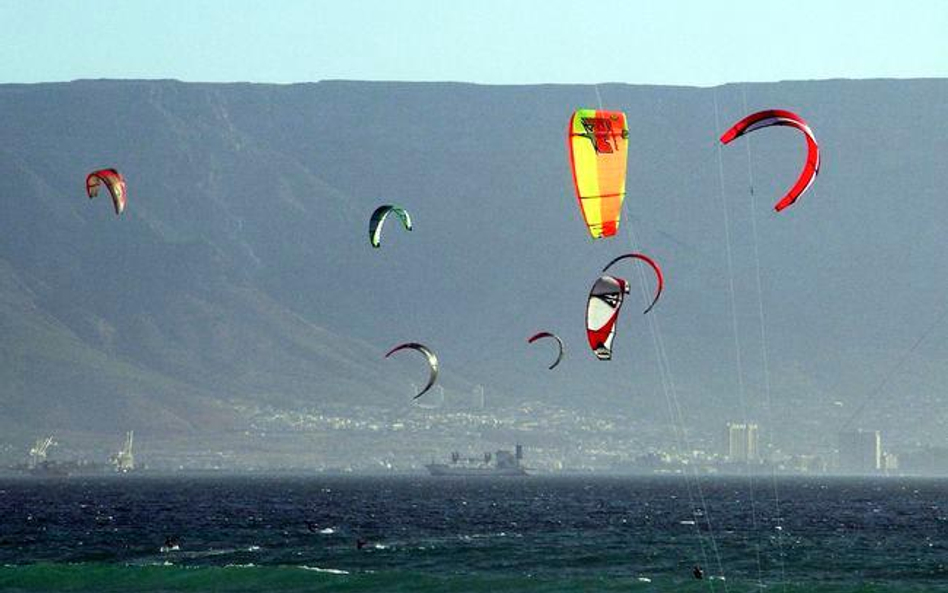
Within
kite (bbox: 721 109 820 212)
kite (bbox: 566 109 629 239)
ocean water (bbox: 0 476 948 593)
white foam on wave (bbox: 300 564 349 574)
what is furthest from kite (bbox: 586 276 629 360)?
A: white foam on wave (bbox: 300 564 349 574)

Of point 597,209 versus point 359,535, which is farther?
point 359,535

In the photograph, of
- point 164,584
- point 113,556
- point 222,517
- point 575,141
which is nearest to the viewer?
point 575,141

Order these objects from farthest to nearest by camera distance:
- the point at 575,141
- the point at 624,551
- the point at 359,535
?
the point at 359,535 → the point at 624,551 → the point at 575,141

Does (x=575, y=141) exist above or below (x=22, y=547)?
above

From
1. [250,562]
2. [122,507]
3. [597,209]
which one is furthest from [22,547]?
[122,507]

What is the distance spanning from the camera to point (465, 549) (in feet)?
338

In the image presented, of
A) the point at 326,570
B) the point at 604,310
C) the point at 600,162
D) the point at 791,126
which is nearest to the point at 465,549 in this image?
the point at 326,570

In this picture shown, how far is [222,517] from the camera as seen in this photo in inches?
5728

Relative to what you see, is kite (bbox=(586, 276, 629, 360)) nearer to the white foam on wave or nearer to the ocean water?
the ocean water

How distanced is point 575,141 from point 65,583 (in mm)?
32450

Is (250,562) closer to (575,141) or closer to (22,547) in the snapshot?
(22,547)

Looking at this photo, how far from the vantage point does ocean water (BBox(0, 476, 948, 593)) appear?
268 feet

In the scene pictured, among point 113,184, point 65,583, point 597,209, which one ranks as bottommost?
point 65,583

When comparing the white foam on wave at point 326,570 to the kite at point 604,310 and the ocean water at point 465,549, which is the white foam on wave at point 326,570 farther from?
the kite at point 604,310
